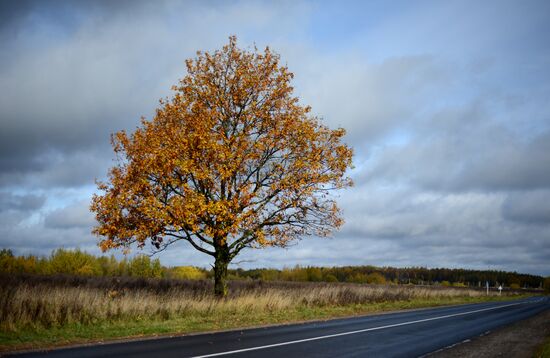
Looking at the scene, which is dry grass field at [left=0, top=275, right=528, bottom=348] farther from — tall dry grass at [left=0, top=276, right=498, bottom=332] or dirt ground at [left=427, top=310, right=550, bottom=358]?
dirt ground at [left=427, top=310, right=550, bottom=358]

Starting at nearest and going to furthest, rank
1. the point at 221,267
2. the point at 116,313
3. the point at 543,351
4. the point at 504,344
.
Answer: the point at 543,351 → the point at 504,344 → the point at 116,313 → the point at 221,267

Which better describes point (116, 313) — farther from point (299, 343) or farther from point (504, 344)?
point (504, 344)

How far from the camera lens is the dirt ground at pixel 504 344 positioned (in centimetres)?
1266

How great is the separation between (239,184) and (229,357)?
12967mm

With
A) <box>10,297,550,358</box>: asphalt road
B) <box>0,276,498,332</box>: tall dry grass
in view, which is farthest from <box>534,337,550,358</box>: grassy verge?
<box>0,276,498,332</box>: tall dry grass

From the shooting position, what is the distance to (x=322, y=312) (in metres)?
25.4

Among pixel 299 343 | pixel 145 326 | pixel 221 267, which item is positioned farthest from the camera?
pixel 221 267

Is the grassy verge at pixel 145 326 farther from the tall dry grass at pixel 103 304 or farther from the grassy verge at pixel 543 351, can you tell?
the grassy verge at pixel 543 351

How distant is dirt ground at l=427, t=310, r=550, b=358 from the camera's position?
12.7 meters

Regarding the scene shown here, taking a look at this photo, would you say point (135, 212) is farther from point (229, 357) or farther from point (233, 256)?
point (229, 357)

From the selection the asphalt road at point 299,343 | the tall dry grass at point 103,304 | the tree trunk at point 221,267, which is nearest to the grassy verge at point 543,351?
the asphalt road at point 299,343

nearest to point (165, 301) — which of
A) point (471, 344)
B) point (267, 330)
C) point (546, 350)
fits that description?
point (267, 330)

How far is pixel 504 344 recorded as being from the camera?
589 inches

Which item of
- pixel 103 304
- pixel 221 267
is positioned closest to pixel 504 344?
pixel 221 267
